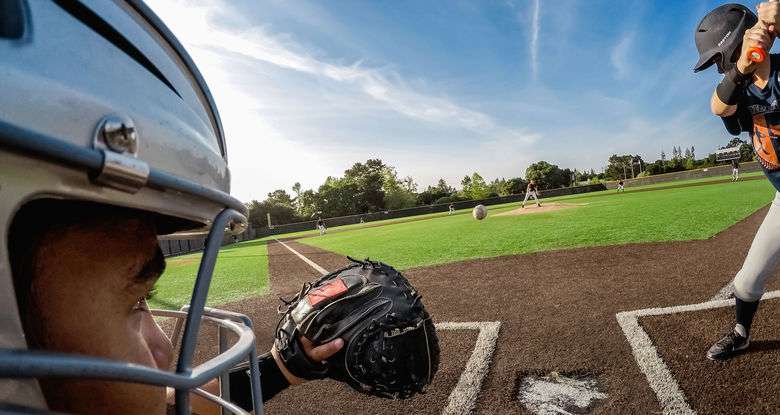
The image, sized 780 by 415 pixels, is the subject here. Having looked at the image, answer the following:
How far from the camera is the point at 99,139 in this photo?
70cm

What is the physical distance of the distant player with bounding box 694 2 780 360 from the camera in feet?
9.50

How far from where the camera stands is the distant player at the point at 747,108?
289cm

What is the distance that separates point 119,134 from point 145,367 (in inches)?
15.5

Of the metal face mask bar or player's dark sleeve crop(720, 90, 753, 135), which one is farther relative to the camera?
player's dark sleeve crop(720, 90, 753, 135)

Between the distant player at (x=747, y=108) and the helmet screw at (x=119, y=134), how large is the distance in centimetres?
347

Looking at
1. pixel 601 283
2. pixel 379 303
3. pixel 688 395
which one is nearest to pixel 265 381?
pixel 379 303

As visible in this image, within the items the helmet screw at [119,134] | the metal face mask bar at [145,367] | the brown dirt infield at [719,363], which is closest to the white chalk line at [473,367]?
the brown dirt infield at [719,363]

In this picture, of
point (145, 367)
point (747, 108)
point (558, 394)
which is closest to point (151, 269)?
point (145, 367)

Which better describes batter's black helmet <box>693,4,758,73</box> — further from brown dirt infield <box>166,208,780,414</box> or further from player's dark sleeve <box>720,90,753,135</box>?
brown dirt infield <box>166,208,780,414</box>

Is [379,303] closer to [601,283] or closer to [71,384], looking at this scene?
[71,384]

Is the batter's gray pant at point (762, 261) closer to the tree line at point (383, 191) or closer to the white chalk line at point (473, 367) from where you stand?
the white chalk line at point (473, 367)

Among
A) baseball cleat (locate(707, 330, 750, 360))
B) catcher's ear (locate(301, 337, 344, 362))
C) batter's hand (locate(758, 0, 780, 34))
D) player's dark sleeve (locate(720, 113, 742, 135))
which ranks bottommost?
baseball cleat (locate(707, 330, 750, 360))

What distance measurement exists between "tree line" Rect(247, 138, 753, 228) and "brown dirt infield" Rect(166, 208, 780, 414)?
63596 mm

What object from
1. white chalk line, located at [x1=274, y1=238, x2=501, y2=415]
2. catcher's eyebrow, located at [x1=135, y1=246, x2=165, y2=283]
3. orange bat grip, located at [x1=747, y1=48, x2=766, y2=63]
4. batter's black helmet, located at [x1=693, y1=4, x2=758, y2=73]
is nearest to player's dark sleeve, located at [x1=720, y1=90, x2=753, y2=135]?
batter's black helmet, located at [x1=693, y1=4, x2=758, y2=73]
